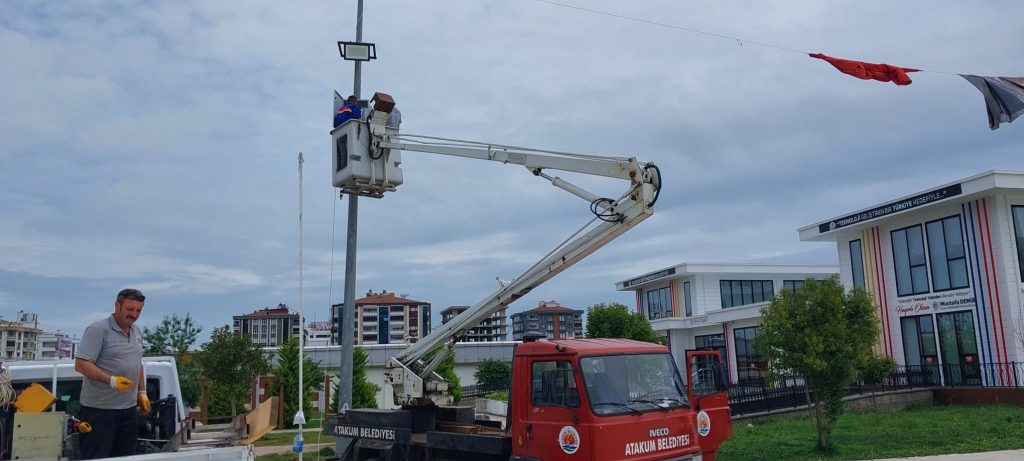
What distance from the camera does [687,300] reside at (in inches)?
1699

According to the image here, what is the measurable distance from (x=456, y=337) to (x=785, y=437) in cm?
842

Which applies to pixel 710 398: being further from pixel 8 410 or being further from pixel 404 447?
pixel 8 410

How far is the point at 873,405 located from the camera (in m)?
20.4

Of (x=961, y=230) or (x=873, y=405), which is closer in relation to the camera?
(x=873, y=405)

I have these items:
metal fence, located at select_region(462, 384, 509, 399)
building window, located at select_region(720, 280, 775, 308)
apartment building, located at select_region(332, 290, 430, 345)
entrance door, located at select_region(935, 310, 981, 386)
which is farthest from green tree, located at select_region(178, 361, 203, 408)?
apartment building, located at select_region(332, 290, 430, 345)

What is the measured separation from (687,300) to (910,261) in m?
18.4

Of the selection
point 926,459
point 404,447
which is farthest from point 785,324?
point 404,447

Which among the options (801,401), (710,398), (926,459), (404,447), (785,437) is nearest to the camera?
(710,398)

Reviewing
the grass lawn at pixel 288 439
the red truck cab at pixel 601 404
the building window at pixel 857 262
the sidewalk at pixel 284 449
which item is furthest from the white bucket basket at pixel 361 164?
the building window at pixel 857 262

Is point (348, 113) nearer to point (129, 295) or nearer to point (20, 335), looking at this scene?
point (129, 295)

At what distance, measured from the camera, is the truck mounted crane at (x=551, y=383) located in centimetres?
824

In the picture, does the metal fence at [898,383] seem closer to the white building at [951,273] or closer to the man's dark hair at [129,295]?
the white building at [951,273]

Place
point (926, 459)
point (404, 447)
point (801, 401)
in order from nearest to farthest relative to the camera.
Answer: point (404, 447)
point (926, 459)
point (801, 401)

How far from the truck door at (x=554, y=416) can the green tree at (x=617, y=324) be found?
79.4 feet
